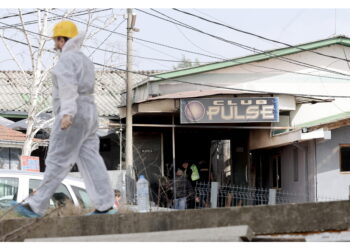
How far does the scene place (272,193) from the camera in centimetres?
2166

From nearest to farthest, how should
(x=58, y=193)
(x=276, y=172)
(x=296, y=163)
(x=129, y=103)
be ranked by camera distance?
(x=58, y=193), (x=129, y=103), (x=296, y=163), (x=276, y=172)

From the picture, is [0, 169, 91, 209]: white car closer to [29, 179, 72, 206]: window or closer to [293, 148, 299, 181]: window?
[29, 179, 72, 206]: window

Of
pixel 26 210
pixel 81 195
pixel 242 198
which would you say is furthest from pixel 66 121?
pixel 242 198

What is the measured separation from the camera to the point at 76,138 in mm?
7422

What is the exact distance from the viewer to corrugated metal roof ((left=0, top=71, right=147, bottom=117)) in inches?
1249

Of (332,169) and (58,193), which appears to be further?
(332,169)

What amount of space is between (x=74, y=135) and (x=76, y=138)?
0.03 meters

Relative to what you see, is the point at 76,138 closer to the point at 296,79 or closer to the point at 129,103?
the point at 129,103

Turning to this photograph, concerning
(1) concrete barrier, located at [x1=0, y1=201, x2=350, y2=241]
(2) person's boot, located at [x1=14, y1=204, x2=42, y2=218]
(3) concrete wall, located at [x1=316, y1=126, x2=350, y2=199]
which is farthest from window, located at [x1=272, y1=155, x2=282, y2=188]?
(2) person's boot, located at [x1=14, y1=204, x2=42, y2=218]

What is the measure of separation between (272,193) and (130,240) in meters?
15.9

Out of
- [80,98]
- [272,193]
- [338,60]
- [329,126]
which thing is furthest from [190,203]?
[80,98]

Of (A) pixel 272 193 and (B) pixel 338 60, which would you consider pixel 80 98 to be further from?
(B) pixel 338 60

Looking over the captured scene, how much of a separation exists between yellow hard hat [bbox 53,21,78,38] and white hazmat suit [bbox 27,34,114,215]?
0.07 m

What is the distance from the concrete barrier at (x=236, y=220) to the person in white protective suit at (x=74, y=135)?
1.29ft
